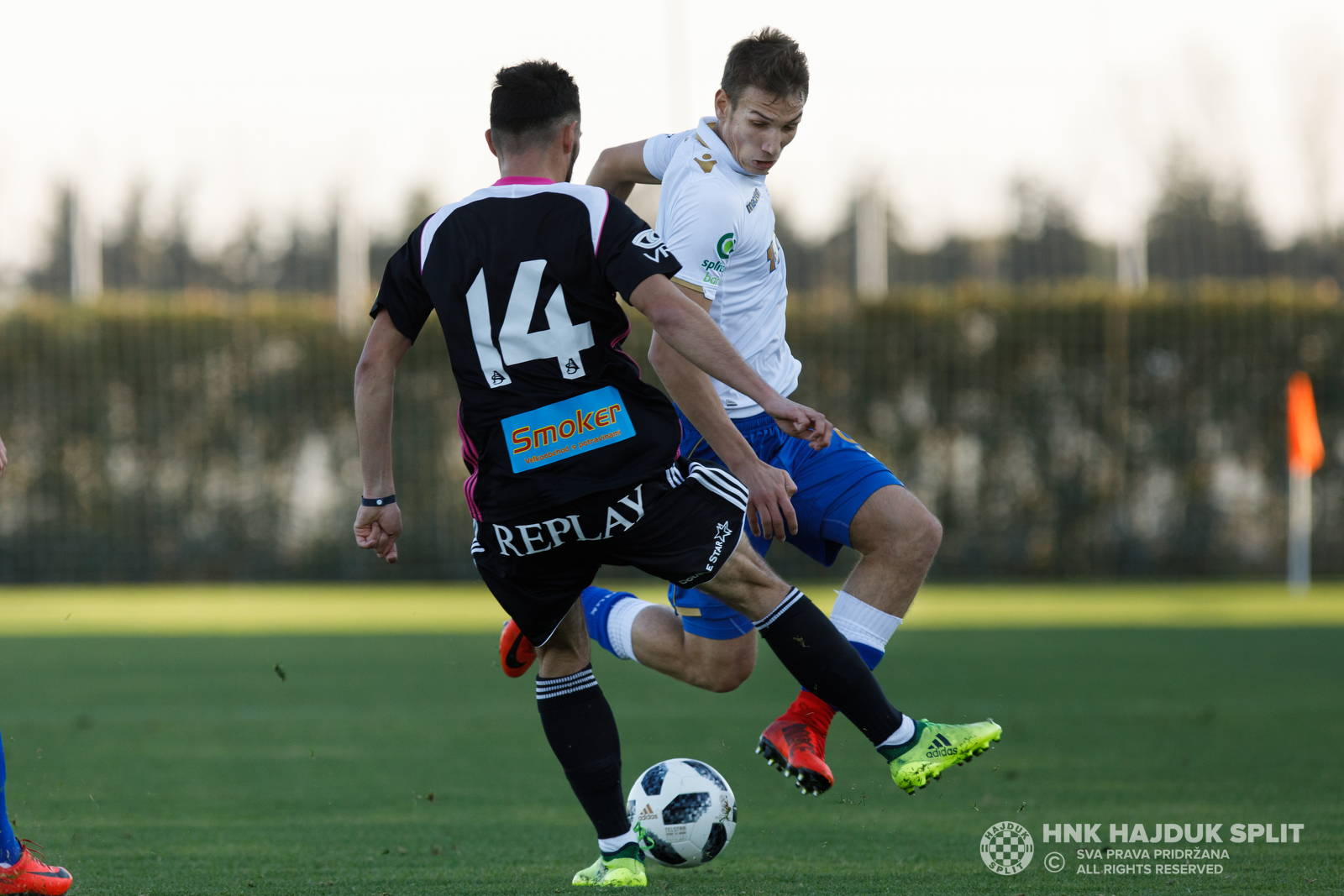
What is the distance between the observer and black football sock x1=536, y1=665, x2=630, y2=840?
4.17 m

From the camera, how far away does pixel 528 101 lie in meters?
3.93

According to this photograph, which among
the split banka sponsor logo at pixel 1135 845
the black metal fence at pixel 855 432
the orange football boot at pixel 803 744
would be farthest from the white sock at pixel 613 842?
the black metal fence at pixel 855 432

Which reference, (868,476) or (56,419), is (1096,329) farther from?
(868,476)

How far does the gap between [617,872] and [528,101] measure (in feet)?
7.06

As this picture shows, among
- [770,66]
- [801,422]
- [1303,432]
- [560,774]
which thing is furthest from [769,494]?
[1303,432]

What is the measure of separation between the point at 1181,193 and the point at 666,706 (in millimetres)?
19209

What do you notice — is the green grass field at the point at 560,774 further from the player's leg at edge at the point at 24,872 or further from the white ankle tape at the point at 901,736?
the white ankle tape at the point at 901,736

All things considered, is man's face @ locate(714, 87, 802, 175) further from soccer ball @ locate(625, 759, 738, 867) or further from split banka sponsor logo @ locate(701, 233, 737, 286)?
soccer ball @ locate(625, 759, 738, 867)

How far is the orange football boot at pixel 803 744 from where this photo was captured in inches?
169

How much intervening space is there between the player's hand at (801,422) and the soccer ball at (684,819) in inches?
48.9

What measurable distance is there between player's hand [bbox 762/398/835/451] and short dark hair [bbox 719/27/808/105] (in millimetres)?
1198

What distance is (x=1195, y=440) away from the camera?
61.3 ft

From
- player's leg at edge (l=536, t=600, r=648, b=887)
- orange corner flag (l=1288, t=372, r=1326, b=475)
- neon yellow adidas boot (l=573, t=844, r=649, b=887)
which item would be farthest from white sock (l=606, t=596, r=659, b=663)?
orange corner flag (l=1288, t=372, r=1326, b=475)

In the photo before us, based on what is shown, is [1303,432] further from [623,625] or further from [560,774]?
[623,625]
